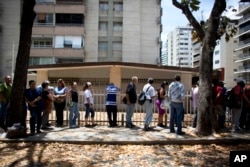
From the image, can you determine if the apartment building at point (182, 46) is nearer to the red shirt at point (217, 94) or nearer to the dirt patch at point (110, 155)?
the red shirt at point (217, 94)

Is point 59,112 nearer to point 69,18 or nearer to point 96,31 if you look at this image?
point 69,18

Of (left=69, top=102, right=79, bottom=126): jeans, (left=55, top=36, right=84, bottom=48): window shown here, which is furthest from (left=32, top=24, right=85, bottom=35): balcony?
(left=69, top=102, right=79, bottom=126): jeans

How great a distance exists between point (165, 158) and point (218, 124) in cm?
377

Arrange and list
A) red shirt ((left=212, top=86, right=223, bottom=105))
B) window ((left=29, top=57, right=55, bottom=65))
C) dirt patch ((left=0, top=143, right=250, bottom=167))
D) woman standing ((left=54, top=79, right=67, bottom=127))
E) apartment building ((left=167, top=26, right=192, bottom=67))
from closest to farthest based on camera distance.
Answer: dirt patch ((left=0, top=143, right=250, bottom=167)) → red shirt ((left=212, top=86, right=223, bottom=105)) → woman standing ((left=54, top=79, right=67, bottom=127)) → window ((left=29, top=57, right=55, bottom=65)) → apartment building ((left=167, top=26, right=192, bottom=67))

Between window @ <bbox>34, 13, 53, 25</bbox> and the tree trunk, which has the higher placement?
window @ <bbox>34, 13, 53, 25</bbox>

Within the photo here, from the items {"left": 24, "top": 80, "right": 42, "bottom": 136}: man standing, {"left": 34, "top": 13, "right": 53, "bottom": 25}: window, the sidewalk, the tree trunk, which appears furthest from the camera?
{"left": 34, "top": 13, "right": 53, "bottom": 25}: window

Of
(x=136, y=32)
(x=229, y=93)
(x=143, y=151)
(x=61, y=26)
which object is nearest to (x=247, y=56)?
(x=136, y=32)

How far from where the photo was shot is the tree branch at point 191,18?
10.1 metres

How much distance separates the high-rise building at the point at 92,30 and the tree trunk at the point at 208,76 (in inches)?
1223

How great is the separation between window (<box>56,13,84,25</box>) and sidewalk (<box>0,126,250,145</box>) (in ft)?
105

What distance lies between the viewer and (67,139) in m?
8.76

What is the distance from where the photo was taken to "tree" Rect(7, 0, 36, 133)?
9.12 metres

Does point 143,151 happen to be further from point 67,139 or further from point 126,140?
point 67,139

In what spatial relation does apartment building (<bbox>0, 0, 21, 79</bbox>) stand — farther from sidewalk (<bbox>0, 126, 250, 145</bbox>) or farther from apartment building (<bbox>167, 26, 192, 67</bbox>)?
apartment building (<bbox>167, 26, 192, 67</bbox>)
